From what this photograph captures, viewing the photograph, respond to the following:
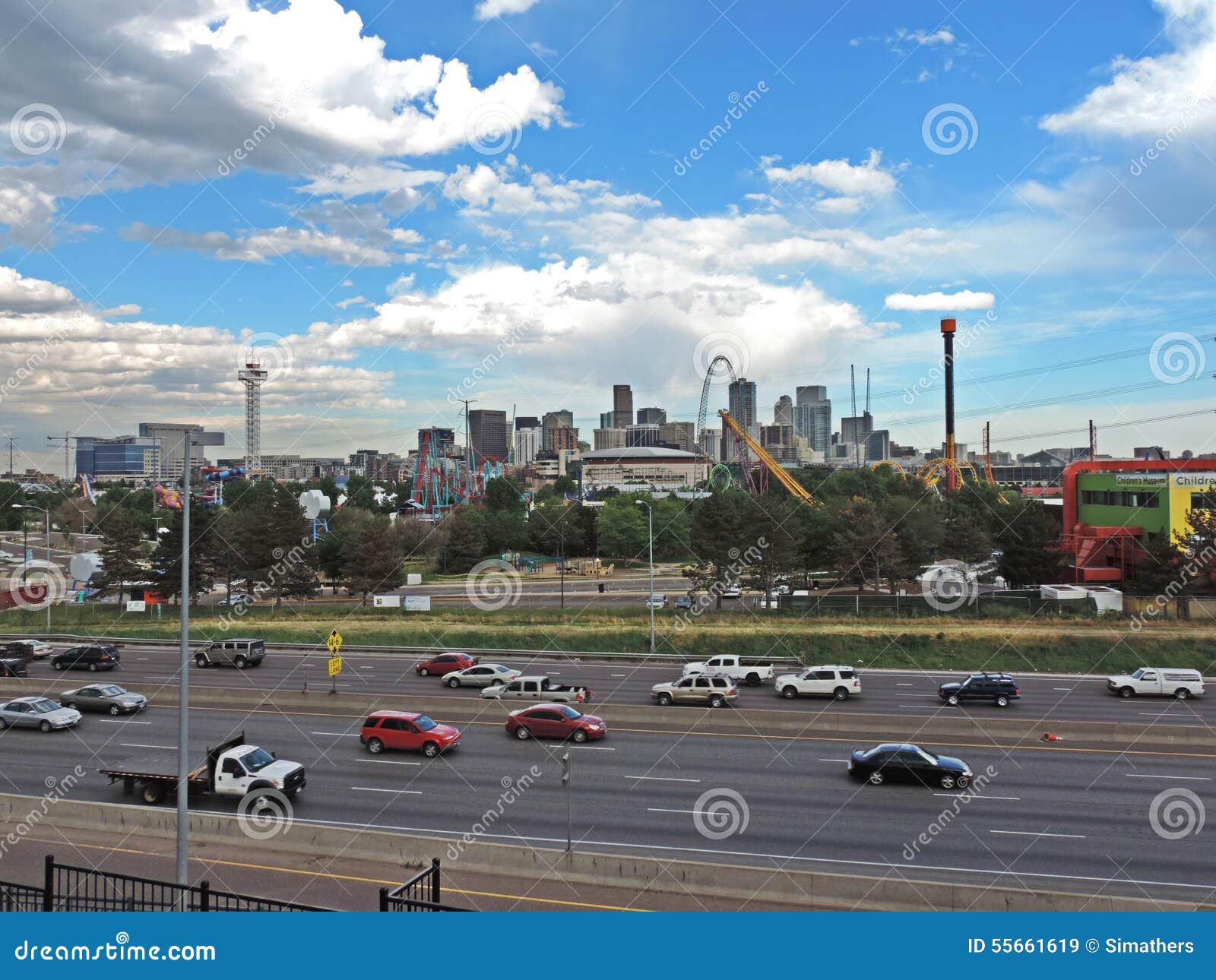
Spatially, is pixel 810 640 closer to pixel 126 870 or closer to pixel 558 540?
→ pixel 126 870

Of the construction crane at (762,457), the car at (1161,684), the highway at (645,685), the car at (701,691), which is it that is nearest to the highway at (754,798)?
the car at (701,691)

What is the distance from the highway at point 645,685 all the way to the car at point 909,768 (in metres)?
4.69

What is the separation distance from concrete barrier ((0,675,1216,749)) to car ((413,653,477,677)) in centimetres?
434

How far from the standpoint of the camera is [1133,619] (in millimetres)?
39406

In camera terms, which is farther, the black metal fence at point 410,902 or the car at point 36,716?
the car at point 36,716

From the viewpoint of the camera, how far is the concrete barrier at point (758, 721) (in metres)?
21.4

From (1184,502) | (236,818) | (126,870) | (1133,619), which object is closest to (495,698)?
(236,818)

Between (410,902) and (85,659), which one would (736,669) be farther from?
(85,659)

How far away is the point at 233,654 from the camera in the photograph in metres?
33.9

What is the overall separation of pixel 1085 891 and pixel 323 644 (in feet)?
108

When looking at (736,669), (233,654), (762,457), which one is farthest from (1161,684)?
(762,457)

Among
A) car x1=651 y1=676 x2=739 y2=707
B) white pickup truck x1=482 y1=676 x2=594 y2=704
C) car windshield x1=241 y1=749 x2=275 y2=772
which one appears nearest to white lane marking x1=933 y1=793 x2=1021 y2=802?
car x1=651 y1=676 x2=739 y2=707

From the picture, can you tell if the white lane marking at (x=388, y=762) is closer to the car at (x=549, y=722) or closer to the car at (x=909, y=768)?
the car at (x=549, y=722)

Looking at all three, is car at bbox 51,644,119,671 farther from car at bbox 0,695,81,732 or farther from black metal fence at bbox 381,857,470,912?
black metal fence at bbox 381,857,470,912
